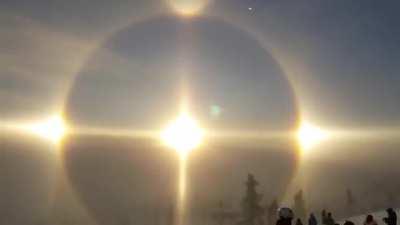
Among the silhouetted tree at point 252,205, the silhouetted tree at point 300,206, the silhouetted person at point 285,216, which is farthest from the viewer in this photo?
the silhouetted tree at point 300,206

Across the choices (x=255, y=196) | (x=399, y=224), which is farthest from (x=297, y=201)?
(x=399, y=224)

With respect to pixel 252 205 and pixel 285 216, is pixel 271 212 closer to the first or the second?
pixel 252 205

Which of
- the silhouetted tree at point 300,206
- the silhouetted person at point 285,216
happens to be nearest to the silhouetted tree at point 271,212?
the silhouetted tree at point 300,206

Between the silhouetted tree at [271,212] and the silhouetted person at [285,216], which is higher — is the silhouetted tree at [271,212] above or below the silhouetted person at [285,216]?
above

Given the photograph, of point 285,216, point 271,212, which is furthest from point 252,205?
point 285,216

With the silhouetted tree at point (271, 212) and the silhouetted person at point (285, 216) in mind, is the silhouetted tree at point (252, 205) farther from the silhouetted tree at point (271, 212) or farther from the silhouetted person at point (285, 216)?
the silhouetted person at point (285, 216)

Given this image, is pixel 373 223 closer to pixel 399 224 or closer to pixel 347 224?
pixel 347 224

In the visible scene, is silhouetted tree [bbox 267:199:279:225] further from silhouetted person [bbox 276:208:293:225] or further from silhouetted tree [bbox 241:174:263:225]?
silhouetted person [bbox 276:208:293:225]
